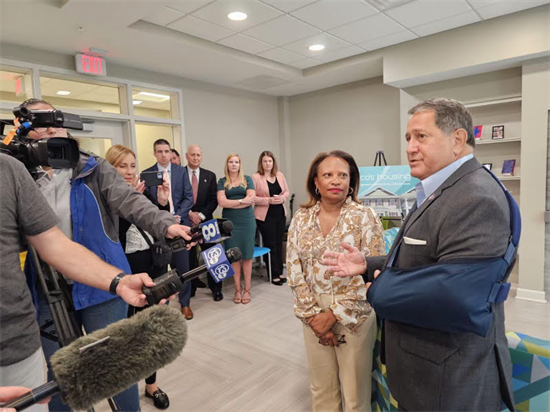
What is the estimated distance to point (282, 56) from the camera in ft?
14.1

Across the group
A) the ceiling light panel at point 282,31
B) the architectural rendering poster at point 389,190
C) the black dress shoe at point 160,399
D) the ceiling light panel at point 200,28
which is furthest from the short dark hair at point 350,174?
the architectural rendering poster at point 389,190

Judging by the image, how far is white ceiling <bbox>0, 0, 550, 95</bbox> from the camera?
9.29 ft

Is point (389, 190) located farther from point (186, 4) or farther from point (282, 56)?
point (186, 4)

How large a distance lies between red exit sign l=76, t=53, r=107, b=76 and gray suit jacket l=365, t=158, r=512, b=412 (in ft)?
12.5

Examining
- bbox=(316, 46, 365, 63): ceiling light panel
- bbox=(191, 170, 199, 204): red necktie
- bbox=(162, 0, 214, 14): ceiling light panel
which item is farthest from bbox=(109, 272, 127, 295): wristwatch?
bbox=(316, 46, 365, 63): ceiling light panel

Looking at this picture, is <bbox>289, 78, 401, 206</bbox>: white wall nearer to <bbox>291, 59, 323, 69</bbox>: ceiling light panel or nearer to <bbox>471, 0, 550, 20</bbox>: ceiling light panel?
<bbox>291, 59, 323, 69</bbox>: ceiling light panel

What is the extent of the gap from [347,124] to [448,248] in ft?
16.2

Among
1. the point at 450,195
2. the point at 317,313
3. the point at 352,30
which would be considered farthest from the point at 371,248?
the point at 352,30

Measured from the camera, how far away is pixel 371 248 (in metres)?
1.61

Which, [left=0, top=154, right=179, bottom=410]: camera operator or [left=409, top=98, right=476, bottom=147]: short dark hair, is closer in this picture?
[left=0, top=154, right=179, bottom=410]: camera operator

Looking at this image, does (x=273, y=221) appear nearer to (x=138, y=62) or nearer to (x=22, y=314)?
(x=138, y=62)

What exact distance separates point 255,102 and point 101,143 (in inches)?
103

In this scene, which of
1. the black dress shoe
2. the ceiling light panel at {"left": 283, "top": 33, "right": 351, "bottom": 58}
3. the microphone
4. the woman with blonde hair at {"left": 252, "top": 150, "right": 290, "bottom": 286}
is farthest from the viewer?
the woman with blonde hair at {"left": 252, "top": 150, "right": 290, "bottom": 286}

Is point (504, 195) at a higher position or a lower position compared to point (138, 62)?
lower
